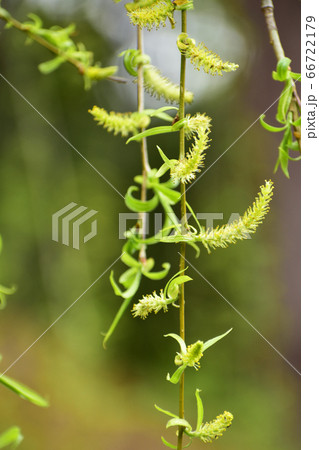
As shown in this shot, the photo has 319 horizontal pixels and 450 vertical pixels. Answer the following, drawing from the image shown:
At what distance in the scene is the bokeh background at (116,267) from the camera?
0.96 meters

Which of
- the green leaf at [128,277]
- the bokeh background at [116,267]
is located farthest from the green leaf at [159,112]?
the bokeh background at [116,267]

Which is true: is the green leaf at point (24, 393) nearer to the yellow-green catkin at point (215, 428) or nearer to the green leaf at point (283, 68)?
the yellow-green catkin at point (215, 428)

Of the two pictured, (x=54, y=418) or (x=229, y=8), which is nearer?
(x=229, y=8)

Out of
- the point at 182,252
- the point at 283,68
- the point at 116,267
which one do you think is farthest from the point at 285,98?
the point at 116,267

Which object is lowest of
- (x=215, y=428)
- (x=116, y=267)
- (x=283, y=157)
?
(x=116, y=267)

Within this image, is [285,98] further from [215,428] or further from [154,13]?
[215,428]

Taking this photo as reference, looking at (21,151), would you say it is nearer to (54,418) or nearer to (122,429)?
(54,418)

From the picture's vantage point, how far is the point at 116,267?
1.22m

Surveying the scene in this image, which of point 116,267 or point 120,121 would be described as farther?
point 116,267

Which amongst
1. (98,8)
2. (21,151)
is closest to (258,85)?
(98,8)

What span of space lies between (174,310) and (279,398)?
1.11ft

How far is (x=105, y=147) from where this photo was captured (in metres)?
1.15

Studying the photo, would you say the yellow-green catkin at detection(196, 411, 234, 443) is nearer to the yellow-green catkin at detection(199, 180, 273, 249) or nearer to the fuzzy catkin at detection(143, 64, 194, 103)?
the yellow-green catkin at detection(199, 180, 273, 249)

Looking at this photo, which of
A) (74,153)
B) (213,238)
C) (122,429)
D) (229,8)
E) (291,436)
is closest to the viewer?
(213,238)
